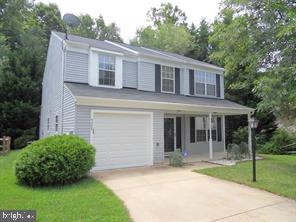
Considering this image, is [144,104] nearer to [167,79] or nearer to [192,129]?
[167,79]

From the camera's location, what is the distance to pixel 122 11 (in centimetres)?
3484

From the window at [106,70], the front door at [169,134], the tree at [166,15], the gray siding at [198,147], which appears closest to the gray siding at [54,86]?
the window at [106,70]

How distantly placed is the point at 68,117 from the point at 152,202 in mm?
6278

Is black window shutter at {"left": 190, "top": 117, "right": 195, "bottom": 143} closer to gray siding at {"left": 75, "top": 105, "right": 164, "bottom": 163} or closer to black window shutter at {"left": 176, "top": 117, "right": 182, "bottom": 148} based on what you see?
black window shutter at {"left": 176, "top": 117, "right": 182, "bottom": 148}

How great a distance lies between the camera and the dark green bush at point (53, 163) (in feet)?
26.8

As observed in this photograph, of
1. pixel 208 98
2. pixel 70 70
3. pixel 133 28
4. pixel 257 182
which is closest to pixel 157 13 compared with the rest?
pixel 133 28

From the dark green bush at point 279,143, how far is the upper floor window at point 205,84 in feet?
16.7

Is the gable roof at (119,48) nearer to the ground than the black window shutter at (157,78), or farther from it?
farther from it

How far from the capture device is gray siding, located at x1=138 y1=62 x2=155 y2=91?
49.1ft

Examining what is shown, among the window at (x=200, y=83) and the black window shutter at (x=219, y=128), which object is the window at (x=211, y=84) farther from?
the black window shutter at (x=219, y=128)

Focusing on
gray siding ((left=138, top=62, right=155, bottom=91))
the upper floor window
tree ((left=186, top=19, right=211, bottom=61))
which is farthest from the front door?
tree ((left=186, top=19, right=211, bottom=61))

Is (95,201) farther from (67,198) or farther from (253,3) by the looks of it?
(253,3)

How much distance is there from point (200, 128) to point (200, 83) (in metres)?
2.73

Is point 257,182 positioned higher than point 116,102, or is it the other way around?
point 116,102
